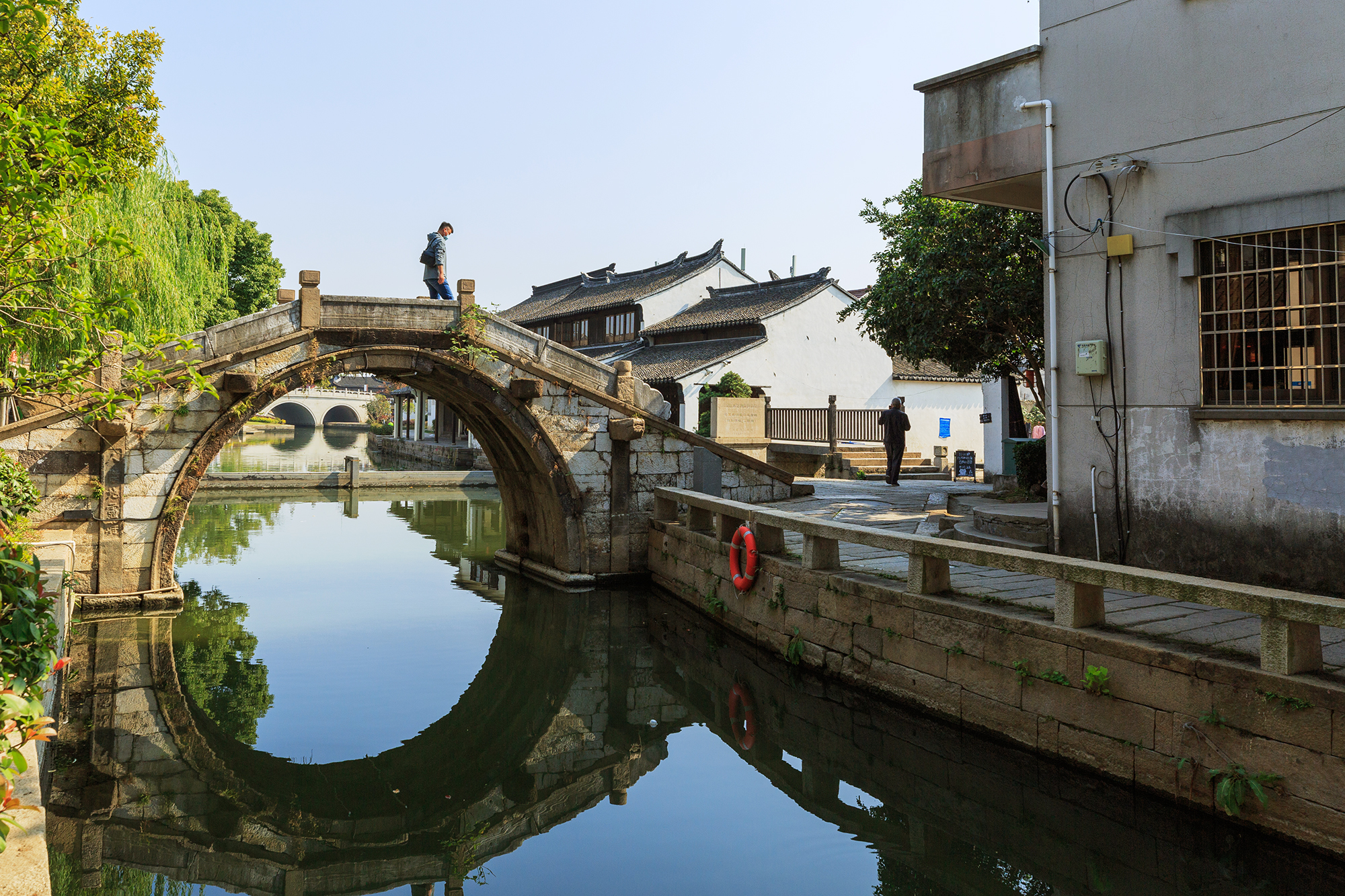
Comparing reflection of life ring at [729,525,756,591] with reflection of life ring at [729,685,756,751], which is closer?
reflection of life ring at [729,685,756,751]

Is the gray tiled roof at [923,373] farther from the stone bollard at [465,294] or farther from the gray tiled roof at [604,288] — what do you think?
the stone bollard at [465,294]

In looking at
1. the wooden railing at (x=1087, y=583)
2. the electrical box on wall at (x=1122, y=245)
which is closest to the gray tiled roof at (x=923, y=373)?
the wooden railing at (x=1087, y=583)

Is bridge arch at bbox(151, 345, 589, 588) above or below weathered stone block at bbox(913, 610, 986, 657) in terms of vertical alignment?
above

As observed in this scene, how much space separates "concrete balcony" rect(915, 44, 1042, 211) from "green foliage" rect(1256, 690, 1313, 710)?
5029 millimetres

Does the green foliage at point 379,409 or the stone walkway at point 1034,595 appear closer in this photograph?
the stone walkway at point 1034,595

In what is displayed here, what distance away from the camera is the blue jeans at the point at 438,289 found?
1288cm

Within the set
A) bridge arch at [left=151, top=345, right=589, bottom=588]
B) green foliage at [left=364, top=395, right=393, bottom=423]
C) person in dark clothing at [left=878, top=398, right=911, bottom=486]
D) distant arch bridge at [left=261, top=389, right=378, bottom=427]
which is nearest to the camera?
bridge arch at [left=151, top=345, right=589, bottom=588]

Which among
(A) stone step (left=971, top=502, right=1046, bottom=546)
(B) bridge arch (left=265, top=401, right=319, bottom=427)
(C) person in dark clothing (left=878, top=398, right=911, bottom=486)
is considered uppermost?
(B) bridge arch (left=265, top=401, right=319, bottom=427)

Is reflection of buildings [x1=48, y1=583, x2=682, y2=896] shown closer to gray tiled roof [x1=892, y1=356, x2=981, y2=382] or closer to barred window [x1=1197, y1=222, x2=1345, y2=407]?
barred window [x1=1197, y1=222, x2=1345, y2=407]

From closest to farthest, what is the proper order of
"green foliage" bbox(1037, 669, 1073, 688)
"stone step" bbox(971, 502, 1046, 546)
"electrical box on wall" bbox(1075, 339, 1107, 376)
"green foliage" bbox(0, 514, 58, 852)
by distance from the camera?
1. "green foliage" bbox(0, 514, 58, 852)
2. "green foliage" bbox(1037, 669, 1073, 688)
3. "electrical box on wall" bbox(1075, 339, 1107, 376)
4. "stone step" bbox(971, 502, 1046, 546)

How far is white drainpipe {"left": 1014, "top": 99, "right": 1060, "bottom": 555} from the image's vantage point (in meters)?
7.93

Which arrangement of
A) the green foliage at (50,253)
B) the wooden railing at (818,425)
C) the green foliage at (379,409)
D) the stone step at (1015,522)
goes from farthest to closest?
the green foliage at (379,409), the wooden railing at (818,425), the stone step at (1015,522), the green foliage at (50,253)

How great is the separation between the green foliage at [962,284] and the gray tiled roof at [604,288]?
65.0ft

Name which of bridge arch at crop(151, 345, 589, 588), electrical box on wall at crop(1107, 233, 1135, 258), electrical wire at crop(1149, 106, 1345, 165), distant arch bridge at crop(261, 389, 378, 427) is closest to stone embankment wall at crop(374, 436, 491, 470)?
bridge arch at crop(151, 345, 589, 588)
